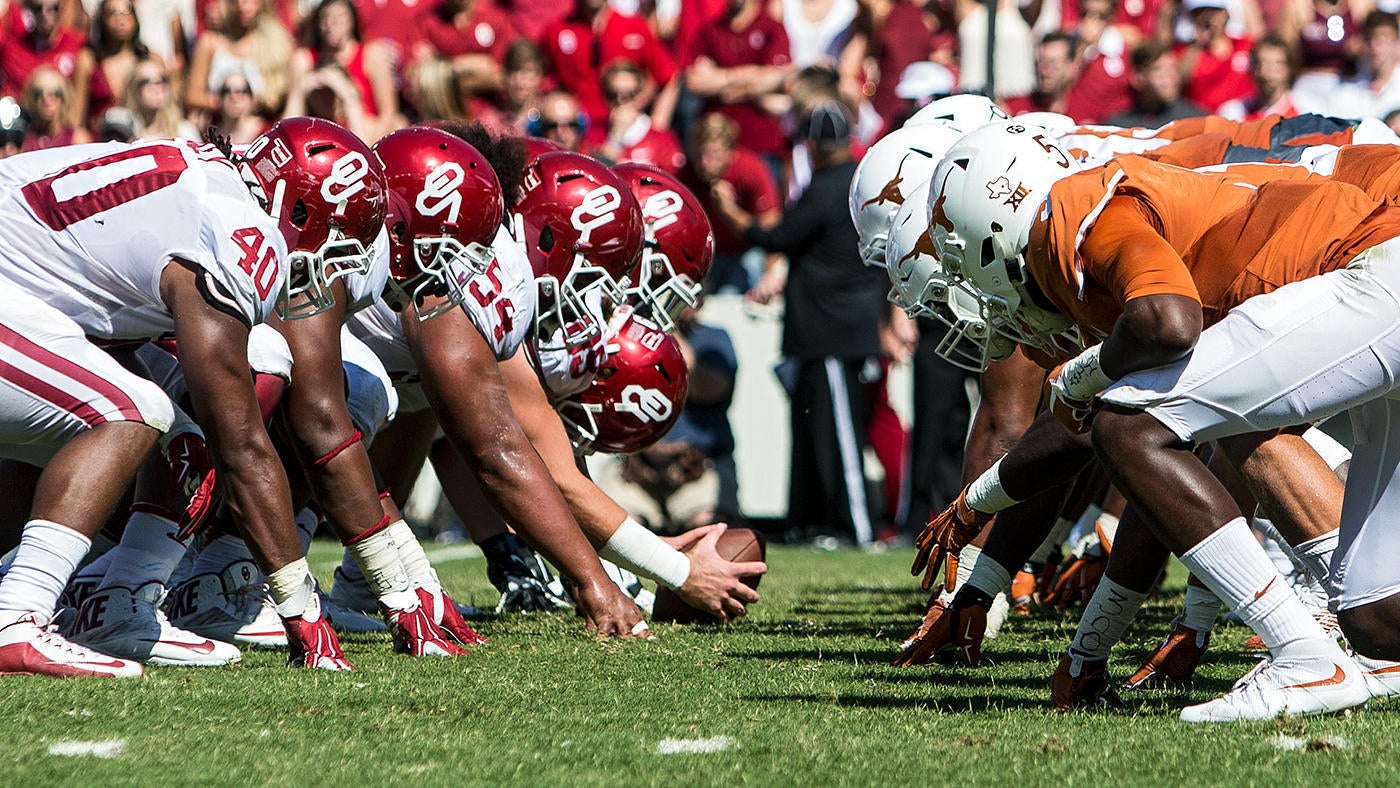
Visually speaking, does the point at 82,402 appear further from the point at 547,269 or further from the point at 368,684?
the point at 547,269

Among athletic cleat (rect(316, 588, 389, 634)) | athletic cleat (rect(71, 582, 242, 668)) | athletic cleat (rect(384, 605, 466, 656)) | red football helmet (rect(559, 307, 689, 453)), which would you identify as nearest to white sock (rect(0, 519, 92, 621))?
athletic cleat (rect(71, 582, 242, 668))

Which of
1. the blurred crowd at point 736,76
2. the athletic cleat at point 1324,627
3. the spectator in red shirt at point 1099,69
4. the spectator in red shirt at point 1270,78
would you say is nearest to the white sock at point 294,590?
the athletic cleat at point 1324,627

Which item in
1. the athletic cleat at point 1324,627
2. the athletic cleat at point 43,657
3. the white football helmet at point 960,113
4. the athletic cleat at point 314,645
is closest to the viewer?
the athletic cleat at point 43,657

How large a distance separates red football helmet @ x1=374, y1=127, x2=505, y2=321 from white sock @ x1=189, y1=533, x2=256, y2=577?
1.15 meters

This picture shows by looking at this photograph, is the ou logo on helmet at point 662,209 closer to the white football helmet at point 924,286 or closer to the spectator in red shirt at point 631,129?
the white football helmet at point 924,286

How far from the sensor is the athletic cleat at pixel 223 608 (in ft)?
18.2

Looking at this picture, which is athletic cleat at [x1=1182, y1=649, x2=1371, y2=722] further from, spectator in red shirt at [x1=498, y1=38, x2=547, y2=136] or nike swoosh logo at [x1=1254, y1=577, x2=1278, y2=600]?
spectator in red shirt at [x1=498, y1=38, x2=547, y2=136]

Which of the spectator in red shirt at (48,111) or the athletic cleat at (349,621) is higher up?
the spectator in red shirt at (48,111)

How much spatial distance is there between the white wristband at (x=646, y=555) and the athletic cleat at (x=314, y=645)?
113cm

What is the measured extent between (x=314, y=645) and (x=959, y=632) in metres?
1.81

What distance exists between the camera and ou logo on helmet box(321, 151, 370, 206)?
4.54m

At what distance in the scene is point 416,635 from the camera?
502cm

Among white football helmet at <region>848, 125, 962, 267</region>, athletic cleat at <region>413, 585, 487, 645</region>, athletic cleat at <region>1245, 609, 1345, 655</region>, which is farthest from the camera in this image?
white football helmet at <region>848, 125, 962, 267</region>

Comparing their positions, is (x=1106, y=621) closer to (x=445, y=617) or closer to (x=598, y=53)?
(x=445, y=617)
